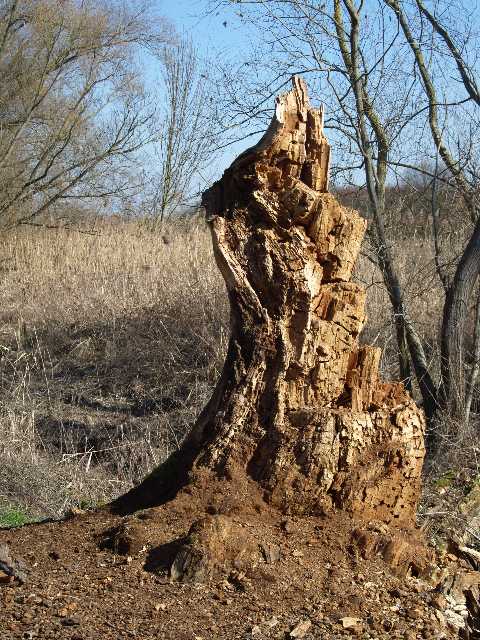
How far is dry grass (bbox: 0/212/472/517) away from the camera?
6469 mm

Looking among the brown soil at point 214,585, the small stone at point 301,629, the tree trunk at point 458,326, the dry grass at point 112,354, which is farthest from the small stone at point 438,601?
the tree trunk at point 458,326

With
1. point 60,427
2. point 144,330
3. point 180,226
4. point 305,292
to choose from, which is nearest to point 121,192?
point 180,226

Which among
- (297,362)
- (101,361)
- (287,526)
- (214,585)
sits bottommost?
(101,361)

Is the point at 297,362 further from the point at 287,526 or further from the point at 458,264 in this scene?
the point at 458,264

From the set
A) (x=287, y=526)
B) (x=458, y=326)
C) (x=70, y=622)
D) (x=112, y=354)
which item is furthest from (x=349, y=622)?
(x=112, y=354)

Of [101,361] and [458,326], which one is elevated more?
[458,326]

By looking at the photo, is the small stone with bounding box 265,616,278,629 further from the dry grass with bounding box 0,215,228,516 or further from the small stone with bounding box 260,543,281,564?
the dry grass with bounding box 0,215,228,516

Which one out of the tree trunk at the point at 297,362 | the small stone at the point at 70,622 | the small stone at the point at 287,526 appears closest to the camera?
the small stone at the point at 70,622

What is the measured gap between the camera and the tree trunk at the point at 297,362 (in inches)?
119

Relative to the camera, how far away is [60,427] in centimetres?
788

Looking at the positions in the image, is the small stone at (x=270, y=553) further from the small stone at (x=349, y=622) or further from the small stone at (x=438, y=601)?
the small stone at (x=438, y=601)

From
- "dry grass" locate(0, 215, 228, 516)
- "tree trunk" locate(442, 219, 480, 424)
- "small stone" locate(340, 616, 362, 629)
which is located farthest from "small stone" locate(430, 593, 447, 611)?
"tree trunk" locate(442, 219, 480, 424)

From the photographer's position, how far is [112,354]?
395 inches

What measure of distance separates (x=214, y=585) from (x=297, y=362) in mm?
885
